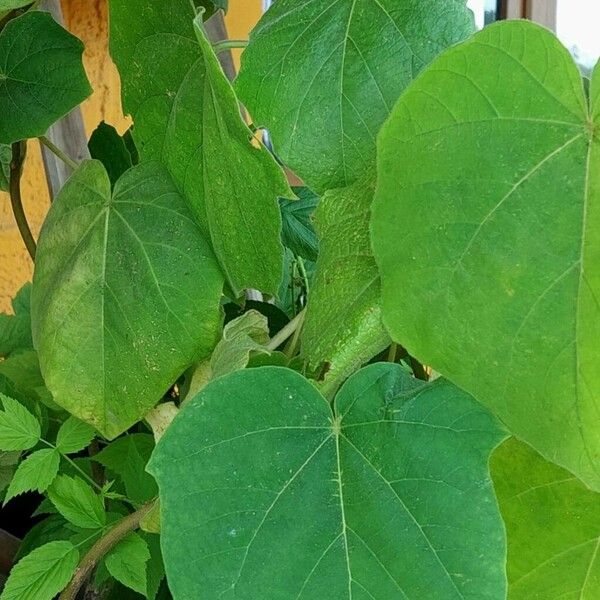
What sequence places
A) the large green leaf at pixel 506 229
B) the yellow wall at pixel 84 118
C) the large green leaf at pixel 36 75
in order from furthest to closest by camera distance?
the yellow wall at pixel 84 118
the large green leaf at pixel 36 75
the large green leaf at pixel 506 229

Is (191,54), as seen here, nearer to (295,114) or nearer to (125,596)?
(295,114)

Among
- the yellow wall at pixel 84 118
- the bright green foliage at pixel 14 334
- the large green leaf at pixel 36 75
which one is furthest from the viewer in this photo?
the yellow wall at pixel 84 118

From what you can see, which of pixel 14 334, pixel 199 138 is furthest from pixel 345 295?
pixel 14 334

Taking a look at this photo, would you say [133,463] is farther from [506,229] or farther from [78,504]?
[506,229]

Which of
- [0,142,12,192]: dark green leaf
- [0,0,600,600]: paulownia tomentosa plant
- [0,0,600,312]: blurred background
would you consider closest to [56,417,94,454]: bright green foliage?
[0,0,600,600]: paulownia tomentosa plant

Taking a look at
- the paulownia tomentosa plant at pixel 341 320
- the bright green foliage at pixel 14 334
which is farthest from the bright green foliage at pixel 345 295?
the bright green foliage at pixel 14 334

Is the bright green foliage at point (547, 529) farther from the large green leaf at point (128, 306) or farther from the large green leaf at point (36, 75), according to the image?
the large green leaf at point (36, 75)

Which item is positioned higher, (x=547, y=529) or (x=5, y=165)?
(x=5, y=165)

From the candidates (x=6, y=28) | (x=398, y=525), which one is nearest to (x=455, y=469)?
(x=398, y=525)

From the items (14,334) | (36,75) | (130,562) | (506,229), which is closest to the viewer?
(506,229)
